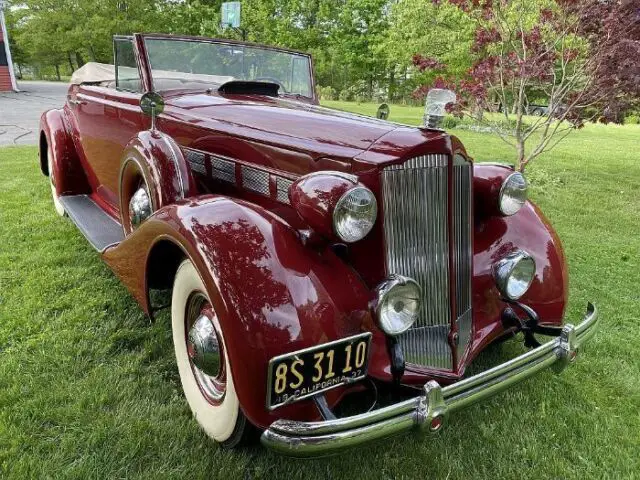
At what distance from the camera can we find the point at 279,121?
8.80 ft

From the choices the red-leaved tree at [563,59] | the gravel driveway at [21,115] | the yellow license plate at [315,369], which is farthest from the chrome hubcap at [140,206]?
the gravel driveway at [21,115]

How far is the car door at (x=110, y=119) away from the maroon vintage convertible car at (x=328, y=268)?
662 millimetres

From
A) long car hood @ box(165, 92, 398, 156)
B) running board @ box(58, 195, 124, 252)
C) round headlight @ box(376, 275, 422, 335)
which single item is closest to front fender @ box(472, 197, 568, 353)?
round headlight @ box(376, 275, 422, 335)

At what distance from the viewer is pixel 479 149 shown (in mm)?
11500

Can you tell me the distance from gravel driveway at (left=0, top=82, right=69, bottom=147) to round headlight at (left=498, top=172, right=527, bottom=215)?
390 inches

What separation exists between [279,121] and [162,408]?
1.55m

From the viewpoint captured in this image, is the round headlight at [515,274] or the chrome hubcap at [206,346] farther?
the round headlight at [515,274]

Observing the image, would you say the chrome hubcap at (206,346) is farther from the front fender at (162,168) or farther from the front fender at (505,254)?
the front fender at (505,254)

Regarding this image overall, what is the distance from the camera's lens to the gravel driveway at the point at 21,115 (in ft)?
34.4

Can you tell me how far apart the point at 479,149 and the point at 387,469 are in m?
10.4

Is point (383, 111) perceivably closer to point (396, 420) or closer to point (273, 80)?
point (273, 80)

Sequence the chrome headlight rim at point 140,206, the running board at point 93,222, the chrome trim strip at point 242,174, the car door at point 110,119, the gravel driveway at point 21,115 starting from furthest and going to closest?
the gravel driveway at point 21,115 → the car door at point 110,119 → the running board at point 93,222 → the chrome headlight rim at point 140,206 → the chrome trim strip at point 242,174

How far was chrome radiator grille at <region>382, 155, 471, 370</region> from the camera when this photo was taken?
6.79 ft

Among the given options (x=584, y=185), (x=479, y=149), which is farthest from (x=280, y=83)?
(x=479, y=149)
